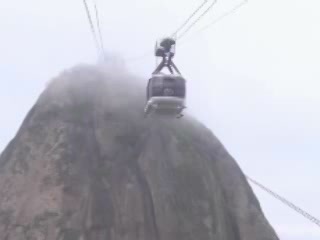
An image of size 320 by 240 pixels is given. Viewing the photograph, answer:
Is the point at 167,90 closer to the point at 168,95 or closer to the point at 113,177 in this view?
the point at 168,95

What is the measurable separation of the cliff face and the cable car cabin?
342 inches

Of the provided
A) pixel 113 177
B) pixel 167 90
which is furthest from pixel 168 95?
pixel 113 177

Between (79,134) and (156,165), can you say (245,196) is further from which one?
(79,134)

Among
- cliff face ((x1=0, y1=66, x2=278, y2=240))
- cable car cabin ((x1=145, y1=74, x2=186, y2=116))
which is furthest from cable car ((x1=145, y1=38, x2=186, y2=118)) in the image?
cliff face ((x1=0, y1=66, x2=278, y2=240))

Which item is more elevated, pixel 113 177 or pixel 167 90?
pixel 167 90

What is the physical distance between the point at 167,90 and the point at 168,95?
0.30 metres

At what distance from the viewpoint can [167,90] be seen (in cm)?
3016

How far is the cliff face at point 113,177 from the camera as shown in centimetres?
3581

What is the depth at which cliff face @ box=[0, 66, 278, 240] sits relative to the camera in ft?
117

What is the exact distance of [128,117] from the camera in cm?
4238

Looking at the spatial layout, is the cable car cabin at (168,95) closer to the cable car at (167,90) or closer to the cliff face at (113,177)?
the cable car at (167,90)

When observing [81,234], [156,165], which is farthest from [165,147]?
[81,234]

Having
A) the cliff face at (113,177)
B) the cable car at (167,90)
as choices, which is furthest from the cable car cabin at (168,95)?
the cliff face at (113,177)

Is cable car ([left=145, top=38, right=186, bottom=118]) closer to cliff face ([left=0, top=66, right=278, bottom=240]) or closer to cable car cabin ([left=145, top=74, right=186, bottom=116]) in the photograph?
cable car cabin ([left=145, top=74, right=186, bottom=116])
